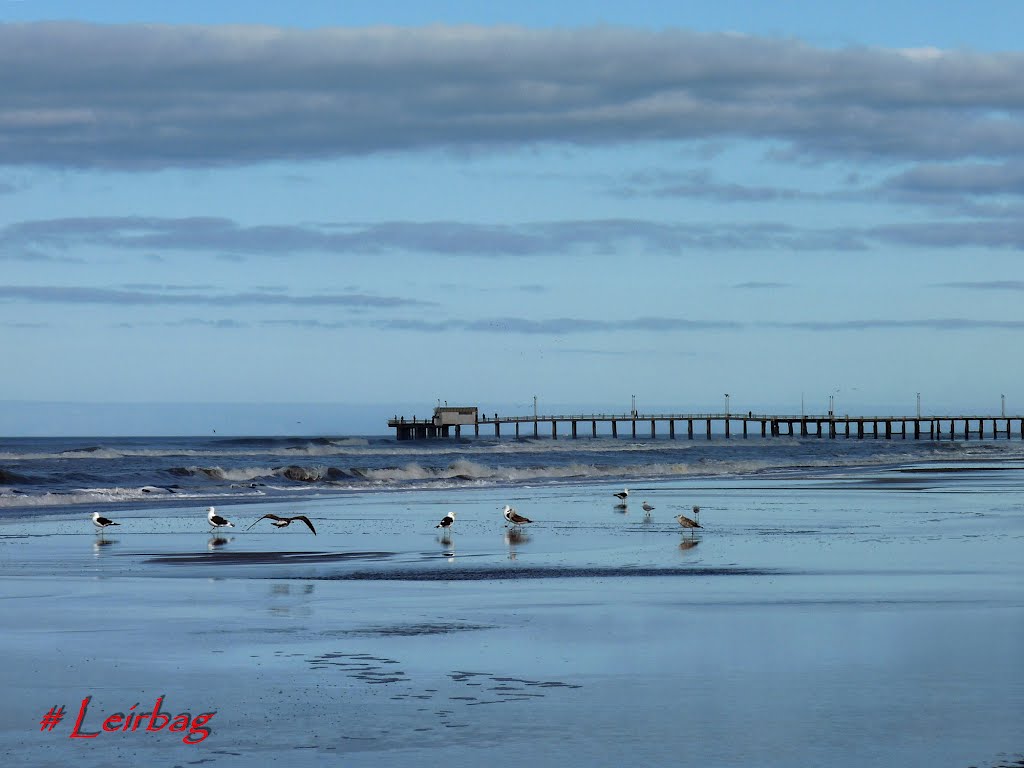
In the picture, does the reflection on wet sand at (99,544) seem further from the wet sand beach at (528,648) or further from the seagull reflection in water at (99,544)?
the wet sand beach at (528,648)

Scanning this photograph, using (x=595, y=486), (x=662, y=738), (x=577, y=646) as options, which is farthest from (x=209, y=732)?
(x=595, y=486)

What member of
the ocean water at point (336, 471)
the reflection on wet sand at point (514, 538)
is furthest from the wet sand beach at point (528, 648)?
the ocean water at point (336, 471)

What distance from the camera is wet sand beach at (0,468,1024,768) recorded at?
8.70 metres

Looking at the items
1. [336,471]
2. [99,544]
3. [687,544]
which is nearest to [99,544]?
[99,544]

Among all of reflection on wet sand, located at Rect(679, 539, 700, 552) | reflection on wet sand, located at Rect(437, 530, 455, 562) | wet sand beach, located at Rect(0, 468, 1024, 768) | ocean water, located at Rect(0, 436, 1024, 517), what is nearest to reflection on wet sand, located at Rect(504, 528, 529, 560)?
wet sand beach, located at Rect(0, 468, 1024, 768)

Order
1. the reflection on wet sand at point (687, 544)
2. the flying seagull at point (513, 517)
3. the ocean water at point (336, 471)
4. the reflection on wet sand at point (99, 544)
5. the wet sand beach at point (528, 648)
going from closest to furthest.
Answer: the wet sand beach at point (528, 648) → the reflection on wet sand at point (687, 544) → the reflection on wet sand at point (99, 544) → the flying seagull at point (513, 517) → the ocean water at point (336, 471)

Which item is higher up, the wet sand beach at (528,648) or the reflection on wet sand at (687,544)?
the wet sand beach at (528,648)

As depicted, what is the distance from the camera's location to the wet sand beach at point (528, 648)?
28.5ft

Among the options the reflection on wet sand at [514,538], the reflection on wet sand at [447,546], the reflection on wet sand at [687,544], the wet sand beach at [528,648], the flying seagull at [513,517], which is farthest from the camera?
the flying seagull at [513,517]

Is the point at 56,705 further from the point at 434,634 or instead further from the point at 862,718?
the point at 862,718

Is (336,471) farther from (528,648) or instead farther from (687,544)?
(528,648)

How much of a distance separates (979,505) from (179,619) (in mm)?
24106

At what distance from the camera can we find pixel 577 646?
12.2 m

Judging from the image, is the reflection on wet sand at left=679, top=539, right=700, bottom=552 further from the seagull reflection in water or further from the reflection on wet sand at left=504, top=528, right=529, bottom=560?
the seagull reflection in water
